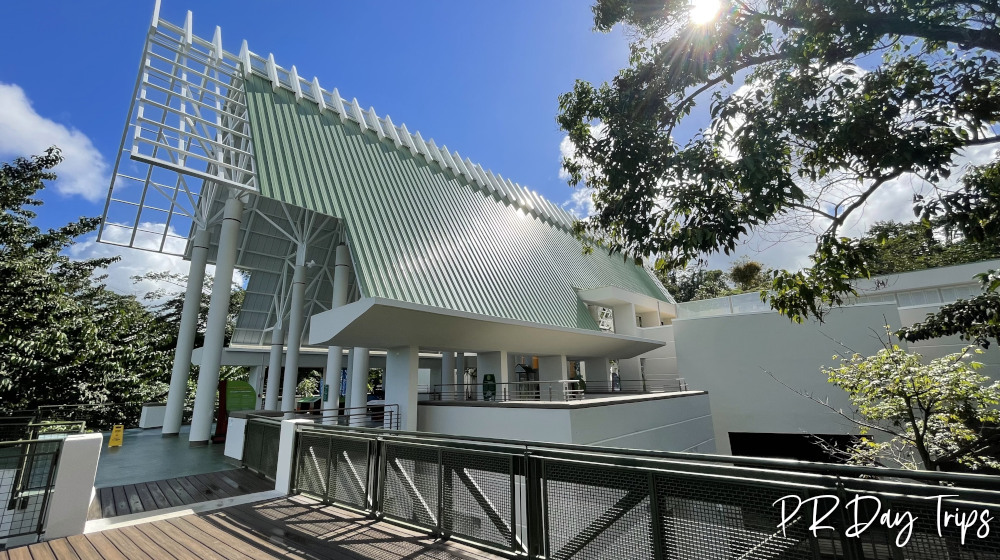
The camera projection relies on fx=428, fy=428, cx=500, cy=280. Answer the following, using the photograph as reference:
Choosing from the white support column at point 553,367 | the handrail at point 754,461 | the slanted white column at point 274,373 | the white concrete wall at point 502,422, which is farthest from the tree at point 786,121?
the slanted white column at point 274,373

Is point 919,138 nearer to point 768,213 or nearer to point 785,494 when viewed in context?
point 768,213

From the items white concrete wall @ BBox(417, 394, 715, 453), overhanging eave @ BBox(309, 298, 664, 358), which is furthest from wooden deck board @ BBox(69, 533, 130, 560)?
white concrete wall @ BBox(417, 394, 715, 453)

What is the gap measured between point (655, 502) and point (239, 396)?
1778 cm

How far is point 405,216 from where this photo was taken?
1579cm

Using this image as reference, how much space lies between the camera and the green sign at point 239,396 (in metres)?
16.5

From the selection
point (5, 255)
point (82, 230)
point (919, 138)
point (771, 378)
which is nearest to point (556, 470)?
point (919, 138)

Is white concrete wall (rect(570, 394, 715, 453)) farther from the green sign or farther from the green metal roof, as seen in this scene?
the green sign

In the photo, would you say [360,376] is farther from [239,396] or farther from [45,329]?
[45,329]

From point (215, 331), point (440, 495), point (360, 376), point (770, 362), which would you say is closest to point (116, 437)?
point (215, 331)

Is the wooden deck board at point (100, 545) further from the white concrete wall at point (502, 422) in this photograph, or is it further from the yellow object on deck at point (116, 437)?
the yellow object on deck at point (116, 437)

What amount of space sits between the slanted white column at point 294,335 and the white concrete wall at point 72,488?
1269 cm

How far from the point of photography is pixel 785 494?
3186mm

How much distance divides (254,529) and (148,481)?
16.4ft

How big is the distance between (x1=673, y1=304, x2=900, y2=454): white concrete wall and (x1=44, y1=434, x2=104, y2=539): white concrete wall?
21.2 metres
